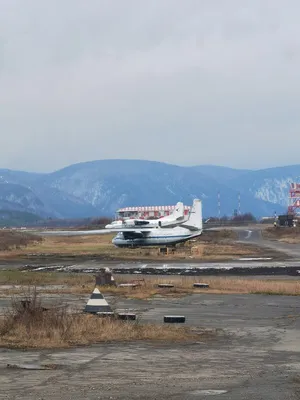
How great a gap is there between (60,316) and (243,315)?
7939mm

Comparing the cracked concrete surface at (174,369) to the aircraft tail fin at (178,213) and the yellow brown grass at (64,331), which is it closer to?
the yellow brown grass at (64,331)

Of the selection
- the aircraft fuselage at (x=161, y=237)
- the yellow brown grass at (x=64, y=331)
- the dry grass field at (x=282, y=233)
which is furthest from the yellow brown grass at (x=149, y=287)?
the dry grass field at (x=282, y=233)

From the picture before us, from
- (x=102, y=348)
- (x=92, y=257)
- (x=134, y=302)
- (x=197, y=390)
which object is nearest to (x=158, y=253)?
(x=92, y=257)

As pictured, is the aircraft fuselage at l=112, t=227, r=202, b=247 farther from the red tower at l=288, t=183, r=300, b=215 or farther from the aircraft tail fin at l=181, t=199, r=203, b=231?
the red tower at l=288, t=183, r=300, b=215

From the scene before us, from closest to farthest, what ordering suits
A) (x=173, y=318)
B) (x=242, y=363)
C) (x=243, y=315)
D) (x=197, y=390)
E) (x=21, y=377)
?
1. (x=197, y=390)
2. (x=21, y=377)
3. (x=242, y=363)
4. (x=173, y=318)
5. (x=243, y=315)

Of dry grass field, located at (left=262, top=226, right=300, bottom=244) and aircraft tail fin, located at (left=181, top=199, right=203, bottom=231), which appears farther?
dry grass field, located at (left=262, top=226, right=300, bottom=244)

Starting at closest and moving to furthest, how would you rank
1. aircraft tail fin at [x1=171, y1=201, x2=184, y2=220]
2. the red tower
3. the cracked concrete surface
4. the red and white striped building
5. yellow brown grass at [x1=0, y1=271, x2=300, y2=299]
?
the cracked concrete surface → yellow brown grass at [x1=0, y1=271, x2=300, y2=299] → aircraft tail fin at [x1=171, y1=201, x2=184, y2=220] → the red and white striped building → the red tower

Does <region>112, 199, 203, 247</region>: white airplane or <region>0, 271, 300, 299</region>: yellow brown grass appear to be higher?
<region>112, 199, 203, 247</region>: white airplane

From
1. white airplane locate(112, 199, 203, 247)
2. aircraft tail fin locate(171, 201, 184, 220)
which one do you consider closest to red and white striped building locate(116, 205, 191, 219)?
aircraft tail fin locate(171, 201, 184, 220)

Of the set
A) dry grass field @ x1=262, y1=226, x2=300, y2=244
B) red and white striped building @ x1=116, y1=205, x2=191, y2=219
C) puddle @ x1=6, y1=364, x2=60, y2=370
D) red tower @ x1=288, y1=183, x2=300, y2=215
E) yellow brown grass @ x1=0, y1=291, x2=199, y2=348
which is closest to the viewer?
puddle @ x1=6, y1=364, x2=60, y2=370

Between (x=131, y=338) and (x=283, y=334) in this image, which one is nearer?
(x=131, y=338)

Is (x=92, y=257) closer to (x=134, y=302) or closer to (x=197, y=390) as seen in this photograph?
(x=134, y=302)

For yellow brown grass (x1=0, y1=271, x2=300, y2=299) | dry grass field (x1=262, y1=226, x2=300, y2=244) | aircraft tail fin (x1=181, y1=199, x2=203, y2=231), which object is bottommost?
dry grass field (x1=262, y1=226, x2=300, y2=244)

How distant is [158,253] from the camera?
67312mm
